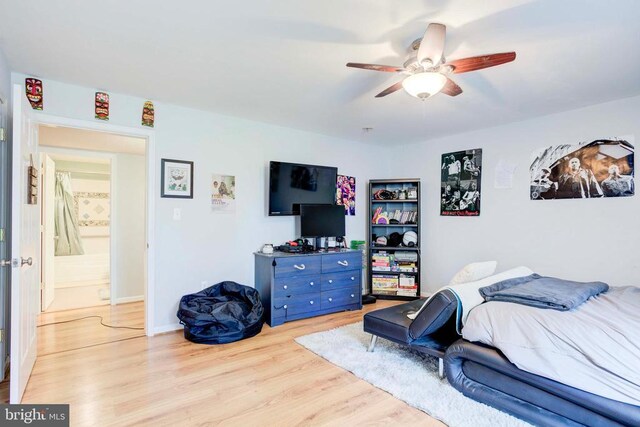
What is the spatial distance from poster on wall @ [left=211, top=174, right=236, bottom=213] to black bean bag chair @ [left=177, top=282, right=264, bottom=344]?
845mm

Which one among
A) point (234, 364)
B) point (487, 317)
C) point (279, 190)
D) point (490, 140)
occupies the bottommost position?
point (234, 364)

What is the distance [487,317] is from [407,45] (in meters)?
1.84

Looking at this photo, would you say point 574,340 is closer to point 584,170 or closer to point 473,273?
point 473,273

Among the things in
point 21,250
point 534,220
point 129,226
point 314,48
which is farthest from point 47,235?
point 534,220

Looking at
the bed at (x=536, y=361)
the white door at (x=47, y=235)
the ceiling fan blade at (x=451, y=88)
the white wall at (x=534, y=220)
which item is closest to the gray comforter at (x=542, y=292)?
the bed at (x=536, y=361)

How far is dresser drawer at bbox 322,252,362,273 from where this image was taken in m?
3.94

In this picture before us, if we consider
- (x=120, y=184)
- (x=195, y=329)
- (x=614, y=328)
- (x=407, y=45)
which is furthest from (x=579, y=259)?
(x=120, y=184)

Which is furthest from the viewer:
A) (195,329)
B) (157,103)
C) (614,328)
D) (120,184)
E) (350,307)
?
(120,184)

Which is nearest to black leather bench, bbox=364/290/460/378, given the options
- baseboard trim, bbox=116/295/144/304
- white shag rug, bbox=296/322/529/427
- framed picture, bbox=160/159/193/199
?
white shag rug, bbox=296/322/529/427

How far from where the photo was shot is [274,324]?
355 centimetres

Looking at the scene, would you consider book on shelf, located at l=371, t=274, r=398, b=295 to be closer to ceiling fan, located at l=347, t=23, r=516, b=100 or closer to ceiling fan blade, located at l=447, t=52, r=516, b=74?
ceiling fan, located at l=347, t=23, r=516, b=100

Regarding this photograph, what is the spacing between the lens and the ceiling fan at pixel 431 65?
1846 mm

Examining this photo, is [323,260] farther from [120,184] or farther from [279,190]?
[120,184]

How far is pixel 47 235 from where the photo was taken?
4.48 meters
